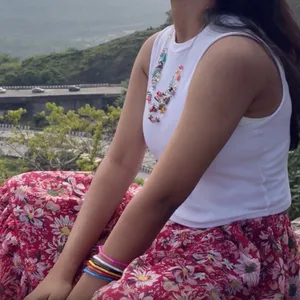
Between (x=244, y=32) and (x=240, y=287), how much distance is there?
0.47 meters

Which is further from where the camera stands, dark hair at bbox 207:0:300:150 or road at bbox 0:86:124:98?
road at bbox 0:86:124:98

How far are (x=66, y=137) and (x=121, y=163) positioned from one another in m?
7.01

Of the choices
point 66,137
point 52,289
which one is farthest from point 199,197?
point 66,137

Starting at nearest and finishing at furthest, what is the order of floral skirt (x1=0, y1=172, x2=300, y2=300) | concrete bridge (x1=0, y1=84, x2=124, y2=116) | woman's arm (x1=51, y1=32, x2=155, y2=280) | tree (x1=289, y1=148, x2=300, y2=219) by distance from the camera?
floral skirt (x1=0, y1=172, x2=300, y2=300) < woman's arm (x1=51, y1=32, x2=155, y2=280) < tree (x1=289, y1=148, x2=300, y2=219) < concrete bridge (x1=0, y1=84, x2=124, y2=116)

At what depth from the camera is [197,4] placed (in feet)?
4.27

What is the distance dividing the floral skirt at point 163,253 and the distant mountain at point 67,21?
59714mm

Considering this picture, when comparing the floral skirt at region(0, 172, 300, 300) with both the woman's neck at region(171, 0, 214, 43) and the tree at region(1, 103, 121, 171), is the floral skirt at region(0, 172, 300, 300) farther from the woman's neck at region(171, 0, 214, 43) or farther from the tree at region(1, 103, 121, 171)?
the tree at region(1, 103, 121, 171)

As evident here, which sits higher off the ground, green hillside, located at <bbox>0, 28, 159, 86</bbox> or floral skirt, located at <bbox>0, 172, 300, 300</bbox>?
floral skirt, located at <bbox>0, 172, 300, 300</bbox>

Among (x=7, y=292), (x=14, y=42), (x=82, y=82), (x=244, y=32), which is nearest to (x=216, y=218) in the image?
(x=244, y=32)

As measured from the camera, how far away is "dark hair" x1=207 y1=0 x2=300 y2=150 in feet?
4.12

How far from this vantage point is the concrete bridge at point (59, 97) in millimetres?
26766

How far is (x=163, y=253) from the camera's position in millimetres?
1229

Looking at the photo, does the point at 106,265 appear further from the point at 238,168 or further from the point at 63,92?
the point at 63,92

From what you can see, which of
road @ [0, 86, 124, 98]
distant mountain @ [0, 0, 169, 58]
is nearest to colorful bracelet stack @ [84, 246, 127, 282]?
road @ [0, 86, 124, 98]
